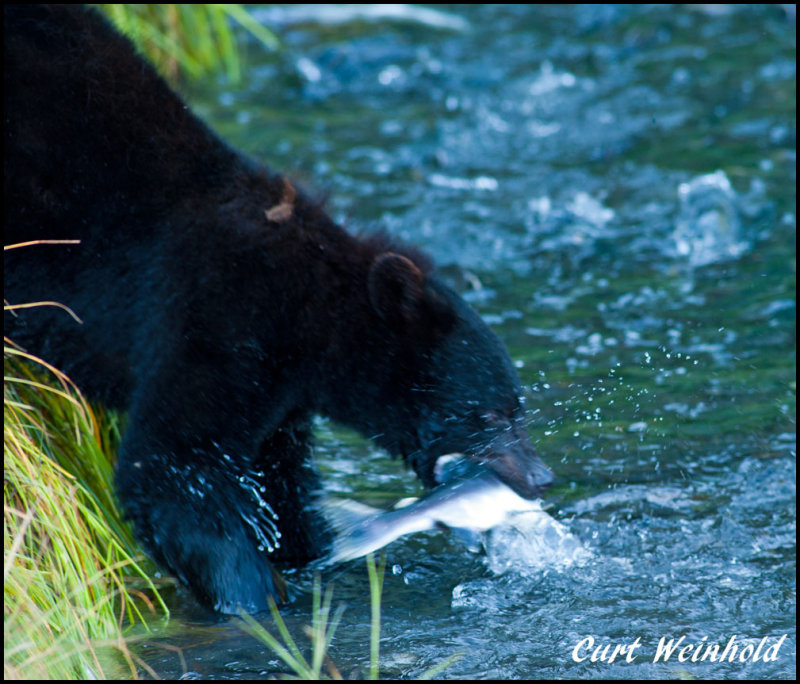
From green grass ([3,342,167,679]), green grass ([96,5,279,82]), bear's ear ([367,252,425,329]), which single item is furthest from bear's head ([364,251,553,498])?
green grass ([96,5,279,82])

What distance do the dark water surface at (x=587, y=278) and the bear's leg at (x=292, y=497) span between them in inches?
6.1

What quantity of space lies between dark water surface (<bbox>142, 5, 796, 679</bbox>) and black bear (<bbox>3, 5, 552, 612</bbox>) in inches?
14.5

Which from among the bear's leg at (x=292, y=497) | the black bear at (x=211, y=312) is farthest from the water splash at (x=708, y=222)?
the bear's leg at (x=292, y=497)

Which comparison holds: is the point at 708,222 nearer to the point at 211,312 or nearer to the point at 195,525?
the point at 211,312

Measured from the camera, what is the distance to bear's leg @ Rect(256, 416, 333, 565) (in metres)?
4.42

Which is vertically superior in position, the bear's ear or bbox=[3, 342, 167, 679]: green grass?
the bear's ear

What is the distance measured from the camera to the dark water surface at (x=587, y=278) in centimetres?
377

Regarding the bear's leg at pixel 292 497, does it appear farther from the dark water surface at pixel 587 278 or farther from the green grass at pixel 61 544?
the green grass at pixel 61 544

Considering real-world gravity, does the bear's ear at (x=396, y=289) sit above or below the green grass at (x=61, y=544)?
above

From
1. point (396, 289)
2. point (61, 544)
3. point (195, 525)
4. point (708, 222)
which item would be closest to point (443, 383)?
point (396, 289)

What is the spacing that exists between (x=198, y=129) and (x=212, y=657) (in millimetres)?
2027

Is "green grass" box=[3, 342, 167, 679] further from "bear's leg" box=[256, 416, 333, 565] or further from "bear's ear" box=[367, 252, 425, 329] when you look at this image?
"bear's ear" box=[367, 252, 425, 329]

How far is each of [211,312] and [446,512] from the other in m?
1.10

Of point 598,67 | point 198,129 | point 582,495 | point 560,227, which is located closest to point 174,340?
point 198,129
